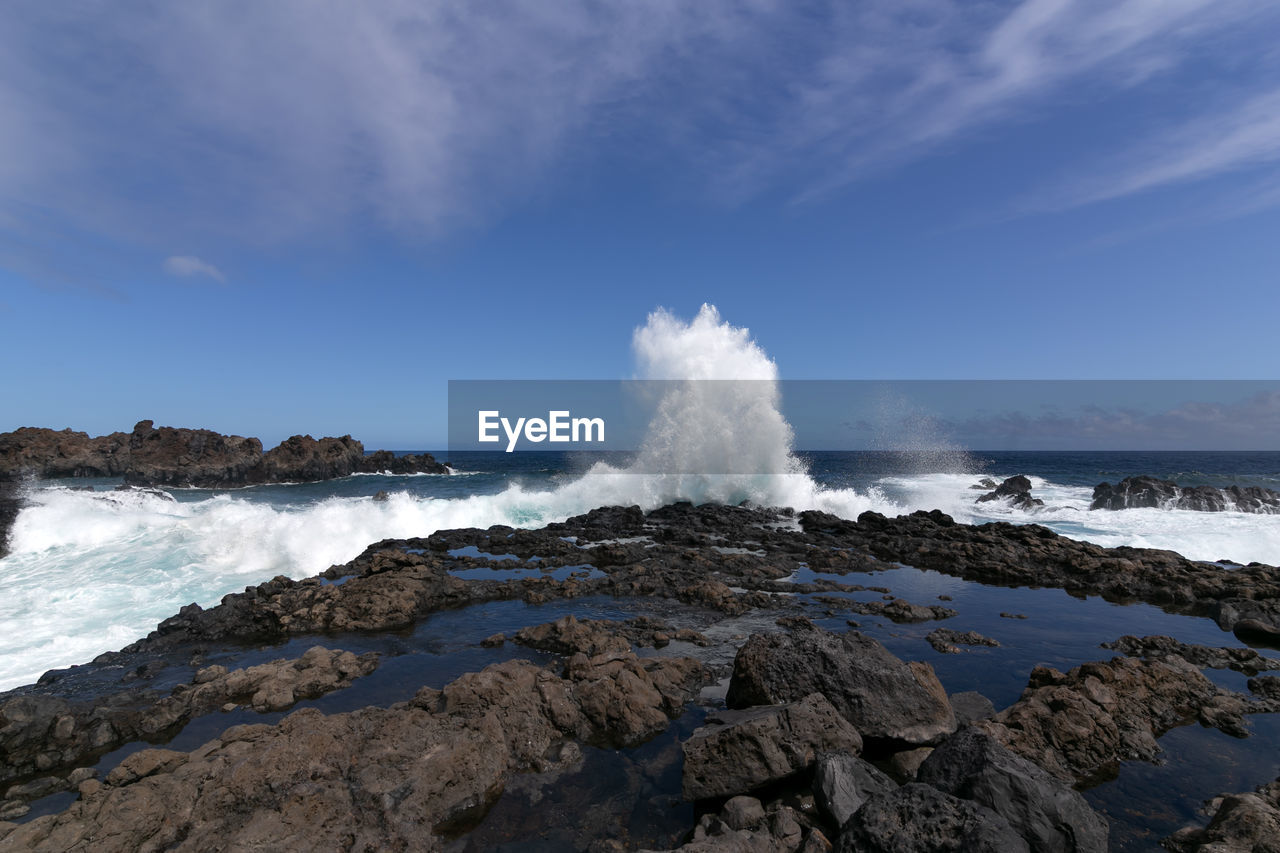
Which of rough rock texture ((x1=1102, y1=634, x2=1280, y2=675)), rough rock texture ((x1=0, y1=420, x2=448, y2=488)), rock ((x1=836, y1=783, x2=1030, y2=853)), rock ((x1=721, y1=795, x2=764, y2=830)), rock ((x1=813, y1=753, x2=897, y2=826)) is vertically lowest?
rough rock texture ((x1=1102, y1=634, x2=1280, y2=675))

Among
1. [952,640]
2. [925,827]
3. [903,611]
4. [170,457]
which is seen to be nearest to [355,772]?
[925,827]

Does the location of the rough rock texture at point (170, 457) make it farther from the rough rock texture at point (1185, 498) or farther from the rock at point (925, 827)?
the rough rock texture at point (1185, 498)

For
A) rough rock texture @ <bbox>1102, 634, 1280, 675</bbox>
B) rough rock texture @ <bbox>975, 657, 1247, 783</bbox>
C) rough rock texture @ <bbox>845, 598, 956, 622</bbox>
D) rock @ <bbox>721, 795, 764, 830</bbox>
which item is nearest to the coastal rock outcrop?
rough rock texture @ <bbox>975, 657, 1247, 783</bbox>

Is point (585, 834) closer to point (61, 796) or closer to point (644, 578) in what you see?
point (61, 796)

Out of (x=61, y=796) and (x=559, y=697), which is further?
(x=559, y=697)

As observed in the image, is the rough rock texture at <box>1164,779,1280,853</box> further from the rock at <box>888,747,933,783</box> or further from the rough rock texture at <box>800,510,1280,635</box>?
the rough rock texture at <box>800,510,1280,635</box>

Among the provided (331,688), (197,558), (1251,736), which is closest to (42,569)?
(197,558)

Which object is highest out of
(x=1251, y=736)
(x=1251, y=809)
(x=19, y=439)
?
(x=19, y=439)

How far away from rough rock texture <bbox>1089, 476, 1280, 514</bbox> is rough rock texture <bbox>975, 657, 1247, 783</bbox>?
94.1 feet

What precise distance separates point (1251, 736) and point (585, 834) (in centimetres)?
848

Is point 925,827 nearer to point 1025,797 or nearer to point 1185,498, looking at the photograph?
point 1025,797

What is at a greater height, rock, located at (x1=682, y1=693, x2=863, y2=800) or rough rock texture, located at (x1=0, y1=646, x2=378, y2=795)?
rock, located at (x1=682, y1=693, x2=863, y2=800)

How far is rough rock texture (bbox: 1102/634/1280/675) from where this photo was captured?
32.0ft

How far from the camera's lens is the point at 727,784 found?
19.5ft
